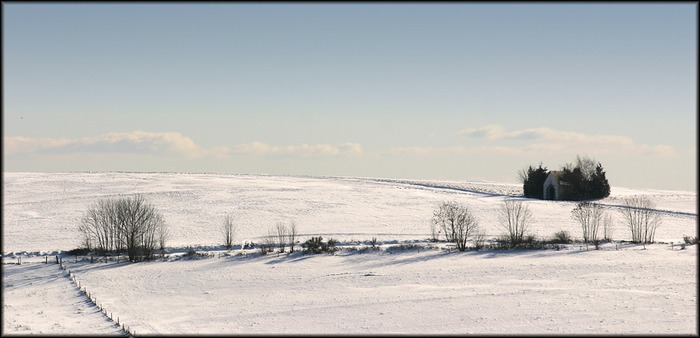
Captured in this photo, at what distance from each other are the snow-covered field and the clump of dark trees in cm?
1592

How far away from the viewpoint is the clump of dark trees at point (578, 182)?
85312 millimetres

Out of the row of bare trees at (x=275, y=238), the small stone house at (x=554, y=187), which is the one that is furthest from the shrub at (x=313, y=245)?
the small stone house at (x=554, y=187)

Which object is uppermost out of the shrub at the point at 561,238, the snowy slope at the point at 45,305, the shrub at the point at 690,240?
the shrub at the point at 561,238

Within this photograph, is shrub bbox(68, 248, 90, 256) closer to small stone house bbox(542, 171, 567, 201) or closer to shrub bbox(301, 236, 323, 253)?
shrub bbox(301, 236, 323, 253)

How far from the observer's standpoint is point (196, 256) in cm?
4578

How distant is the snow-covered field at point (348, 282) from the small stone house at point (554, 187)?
51.4 feet

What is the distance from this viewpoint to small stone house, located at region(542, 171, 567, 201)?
8506 cm

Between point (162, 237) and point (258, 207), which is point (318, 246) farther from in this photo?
point (258, 207)

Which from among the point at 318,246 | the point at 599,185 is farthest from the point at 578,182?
the point at 318,246

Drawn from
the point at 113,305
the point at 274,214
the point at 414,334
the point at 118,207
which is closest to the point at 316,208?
the point at 274,214

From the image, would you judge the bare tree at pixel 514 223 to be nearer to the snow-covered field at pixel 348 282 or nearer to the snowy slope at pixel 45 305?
the snow-covered field at pixel 348 282

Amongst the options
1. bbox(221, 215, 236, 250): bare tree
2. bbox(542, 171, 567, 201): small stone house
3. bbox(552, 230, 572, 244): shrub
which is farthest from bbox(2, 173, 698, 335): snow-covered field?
bbox(542, 171, 567, 201): small stone house

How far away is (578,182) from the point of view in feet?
280

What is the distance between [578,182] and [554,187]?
10.8ft
